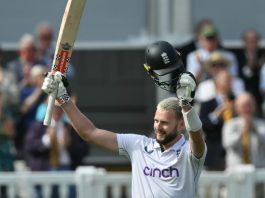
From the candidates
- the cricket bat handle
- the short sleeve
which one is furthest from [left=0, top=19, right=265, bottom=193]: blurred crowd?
the cricket bat handle

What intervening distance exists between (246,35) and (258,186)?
7.88 feet

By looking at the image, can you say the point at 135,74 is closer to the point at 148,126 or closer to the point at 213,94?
the point at 148,126

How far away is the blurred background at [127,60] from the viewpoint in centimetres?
1255

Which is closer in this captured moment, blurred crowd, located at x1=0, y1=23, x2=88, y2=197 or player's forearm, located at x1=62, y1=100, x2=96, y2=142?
player's forearm, located at x1=62, y1=100, x2=96, y2=142

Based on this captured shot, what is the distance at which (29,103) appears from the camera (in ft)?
41.4

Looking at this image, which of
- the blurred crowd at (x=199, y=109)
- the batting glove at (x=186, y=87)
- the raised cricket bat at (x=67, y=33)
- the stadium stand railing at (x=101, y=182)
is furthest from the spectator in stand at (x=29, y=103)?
the batting glove at (x=186, y=87)

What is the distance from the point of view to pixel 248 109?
12.1 meters

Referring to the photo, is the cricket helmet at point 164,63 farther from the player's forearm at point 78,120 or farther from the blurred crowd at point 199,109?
the blurred crowd at point 199,109

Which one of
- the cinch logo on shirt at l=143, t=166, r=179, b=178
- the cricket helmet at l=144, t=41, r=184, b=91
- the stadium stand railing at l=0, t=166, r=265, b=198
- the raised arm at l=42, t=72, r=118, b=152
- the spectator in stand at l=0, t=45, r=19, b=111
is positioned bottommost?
the stadium stand railing at l=0, t=166, r=265, b=198

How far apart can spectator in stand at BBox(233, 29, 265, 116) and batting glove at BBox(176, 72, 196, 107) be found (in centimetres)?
578

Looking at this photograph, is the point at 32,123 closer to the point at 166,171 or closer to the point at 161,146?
the point at 161,146

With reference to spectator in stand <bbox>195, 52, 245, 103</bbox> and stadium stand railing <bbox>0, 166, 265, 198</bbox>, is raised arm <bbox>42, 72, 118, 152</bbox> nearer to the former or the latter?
stadium stand railing <bbox>0, 166, 265, 198</bbox>

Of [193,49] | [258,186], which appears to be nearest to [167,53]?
[258,186]

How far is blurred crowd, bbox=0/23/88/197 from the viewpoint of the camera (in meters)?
12.2
